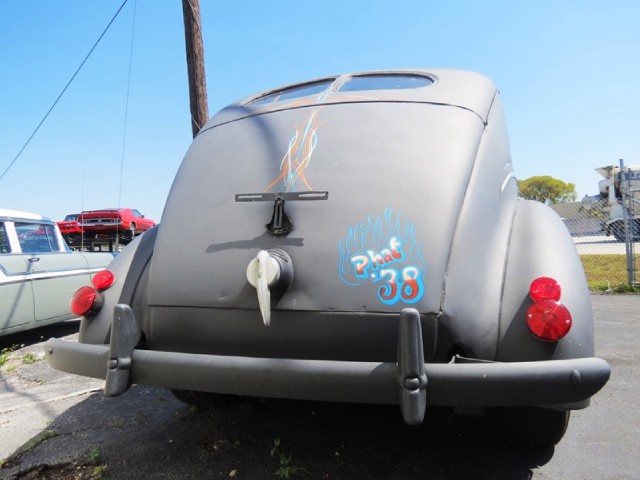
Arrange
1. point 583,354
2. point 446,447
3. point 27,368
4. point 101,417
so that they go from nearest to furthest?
point 583,354
point 446,447
point 101,417
point 27,368

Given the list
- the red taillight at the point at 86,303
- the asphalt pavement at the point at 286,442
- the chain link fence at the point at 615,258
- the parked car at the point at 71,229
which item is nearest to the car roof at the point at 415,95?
the red taillight at the point at 86,303

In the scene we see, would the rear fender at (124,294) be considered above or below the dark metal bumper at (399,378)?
above

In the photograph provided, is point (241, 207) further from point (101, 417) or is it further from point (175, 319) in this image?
point (101, 417)

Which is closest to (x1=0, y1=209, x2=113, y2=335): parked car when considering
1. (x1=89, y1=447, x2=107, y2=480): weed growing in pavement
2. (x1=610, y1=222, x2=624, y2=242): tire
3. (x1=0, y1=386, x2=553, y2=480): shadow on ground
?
(x1=0, y1=386, x2=553, y2=480): shadow on ground

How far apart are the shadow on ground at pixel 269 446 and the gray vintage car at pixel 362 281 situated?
39 cm

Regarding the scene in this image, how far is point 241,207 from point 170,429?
5.53ft

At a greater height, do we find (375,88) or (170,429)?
(375,88)

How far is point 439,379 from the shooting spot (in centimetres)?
182

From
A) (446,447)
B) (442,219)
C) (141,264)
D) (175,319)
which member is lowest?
(446,447)

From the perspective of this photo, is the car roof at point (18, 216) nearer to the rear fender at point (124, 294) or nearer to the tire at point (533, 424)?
the rear fender at point (124, 294)

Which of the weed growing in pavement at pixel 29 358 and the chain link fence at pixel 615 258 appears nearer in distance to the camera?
the weed growing in pavement at pixel 29 358

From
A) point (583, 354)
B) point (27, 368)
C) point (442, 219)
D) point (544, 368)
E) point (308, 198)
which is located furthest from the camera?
point (27, 368)

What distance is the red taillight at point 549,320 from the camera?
1.94 metres

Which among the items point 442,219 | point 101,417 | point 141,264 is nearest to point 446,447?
point 442,219
